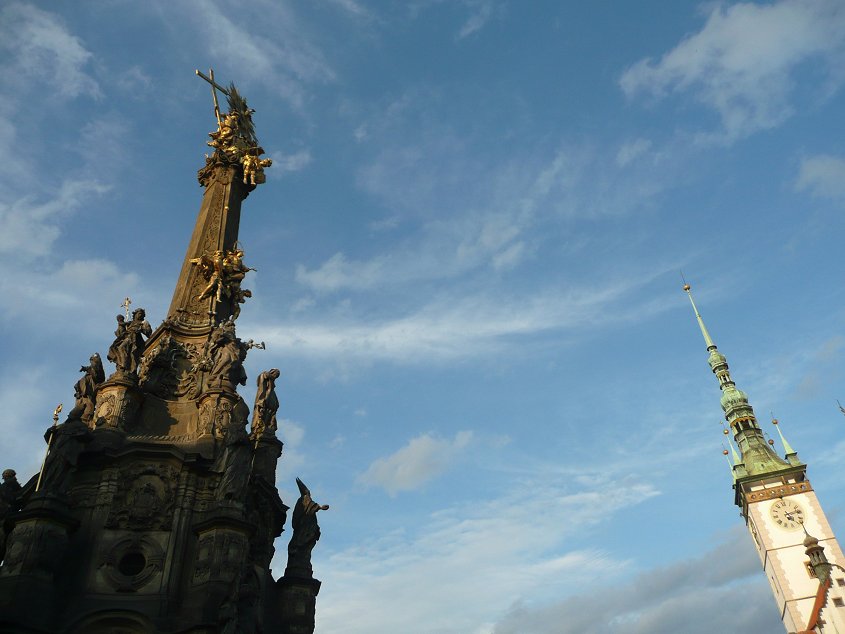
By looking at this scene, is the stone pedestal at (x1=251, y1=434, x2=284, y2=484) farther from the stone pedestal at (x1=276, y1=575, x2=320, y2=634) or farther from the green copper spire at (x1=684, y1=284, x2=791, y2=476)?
the green copper spire at (x1=684, y1=284, x2=791, y2=476)

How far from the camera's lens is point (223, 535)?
576 inches

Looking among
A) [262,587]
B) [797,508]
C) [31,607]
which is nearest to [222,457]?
[262,587]

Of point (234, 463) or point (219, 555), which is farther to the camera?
point (234, 463)

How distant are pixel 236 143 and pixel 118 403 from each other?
11.9 m

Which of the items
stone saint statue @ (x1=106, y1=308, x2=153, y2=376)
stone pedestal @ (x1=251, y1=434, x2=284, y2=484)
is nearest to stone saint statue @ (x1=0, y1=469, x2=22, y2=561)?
stone saint statue @ (x1=106, y1=308, x2=153, y2=376)

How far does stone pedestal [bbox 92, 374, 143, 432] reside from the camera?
1677 cm

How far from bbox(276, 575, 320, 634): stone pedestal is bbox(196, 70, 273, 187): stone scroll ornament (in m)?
13.5

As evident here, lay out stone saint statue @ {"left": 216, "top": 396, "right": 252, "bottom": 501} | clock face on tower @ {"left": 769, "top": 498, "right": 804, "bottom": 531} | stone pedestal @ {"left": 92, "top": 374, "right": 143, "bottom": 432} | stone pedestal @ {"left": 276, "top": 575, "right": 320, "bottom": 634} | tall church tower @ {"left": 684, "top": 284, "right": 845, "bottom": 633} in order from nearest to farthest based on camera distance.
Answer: stone saint statue @ {"left": 216, "top": 396, "right": 252, "bottom": 501}, stone pedestal @ {"left": 92, "top": 374, "right": 143, "bottom": 432}, stone pedestal @ {"left": 276, "top": 575, "right": 320, "bottom": 634}, tall church tower @ {"left": 684, "top": 284, "right": 845, "bottom": 633}, clock face on tower @ {"left": 769, "top": 498, "right": 804, "bottom": 531}

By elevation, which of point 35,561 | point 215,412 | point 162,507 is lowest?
point 35,561

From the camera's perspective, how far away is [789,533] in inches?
2451

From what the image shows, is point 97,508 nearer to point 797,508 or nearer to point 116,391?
point 116,391

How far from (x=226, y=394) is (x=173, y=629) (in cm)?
586

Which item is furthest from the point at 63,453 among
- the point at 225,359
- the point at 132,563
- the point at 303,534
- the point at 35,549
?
the point at 303,534

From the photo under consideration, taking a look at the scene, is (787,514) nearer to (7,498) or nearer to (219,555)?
(219,555)
